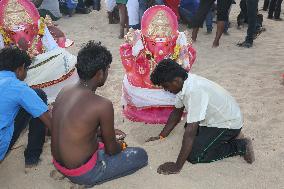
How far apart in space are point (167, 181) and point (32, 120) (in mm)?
1214

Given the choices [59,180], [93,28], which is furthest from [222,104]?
[93,28]

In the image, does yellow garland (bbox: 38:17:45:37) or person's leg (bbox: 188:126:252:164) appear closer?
person's leg (bbox: 188:126:252:164)

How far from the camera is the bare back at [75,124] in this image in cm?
262

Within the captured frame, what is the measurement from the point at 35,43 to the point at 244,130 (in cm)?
234

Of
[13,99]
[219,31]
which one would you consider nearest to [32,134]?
[13,99]

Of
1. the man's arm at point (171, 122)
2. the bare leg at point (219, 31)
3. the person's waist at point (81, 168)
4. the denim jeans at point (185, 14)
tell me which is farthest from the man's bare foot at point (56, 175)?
the denim jeans at point (185, 14)

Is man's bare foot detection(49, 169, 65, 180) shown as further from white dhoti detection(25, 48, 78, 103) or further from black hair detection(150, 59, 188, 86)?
white dhoti detection(25, 48, 78, 103)

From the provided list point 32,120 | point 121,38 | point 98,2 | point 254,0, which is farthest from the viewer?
point 98,2

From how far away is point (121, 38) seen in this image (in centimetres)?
693

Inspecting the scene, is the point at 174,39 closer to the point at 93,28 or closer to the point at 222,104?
the point at 222,104

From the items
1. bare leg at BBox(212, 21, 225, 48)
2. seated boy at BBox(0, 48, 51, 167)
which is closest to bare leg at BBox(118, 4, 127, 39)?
bare leg at BBox(212, 21, 225, 48)

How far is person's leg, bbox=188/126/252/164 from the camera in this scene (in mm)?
3299

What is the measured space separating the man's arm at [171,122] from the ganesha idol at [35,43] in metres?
1.30

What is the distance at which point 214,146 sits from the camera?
131 inches
